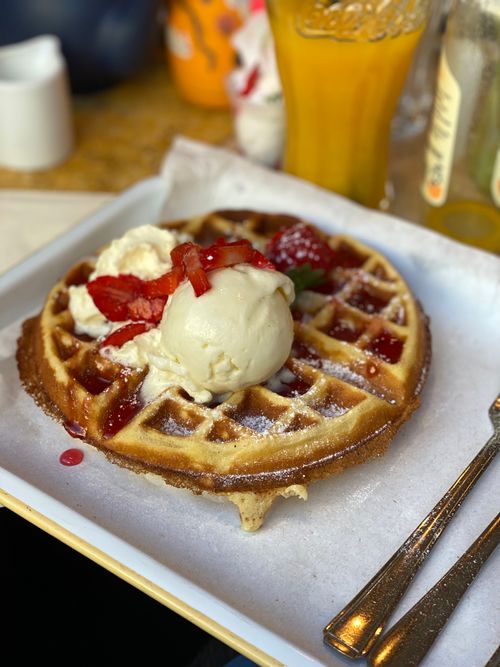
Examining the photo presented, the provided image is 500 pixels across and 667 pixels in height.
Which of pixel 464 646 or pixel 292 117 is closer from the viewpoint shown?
pixel 464 646

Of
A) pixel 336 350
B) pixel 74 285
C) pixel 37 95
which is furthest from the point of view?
→ pixel 37 95

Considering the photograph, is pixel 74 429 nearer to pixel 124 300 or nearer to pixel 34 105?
pixel 124 300

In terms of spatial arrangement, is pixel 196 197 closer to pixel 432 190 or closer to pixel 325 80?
pixel 325 80

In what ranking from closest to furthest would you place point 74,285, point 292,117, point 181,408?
1. point 181,408
2. point 74,285
3. point 292,117

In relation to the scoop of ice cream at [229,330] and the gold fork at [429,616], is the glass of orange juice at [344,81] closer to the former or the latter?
the scoop of ice cream at [229,330]

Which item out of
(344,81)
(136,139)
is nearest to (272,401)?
(344,81)

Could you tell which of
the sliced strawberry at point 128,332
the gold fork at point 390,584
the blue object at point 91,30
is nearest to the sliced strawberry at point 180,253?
the sliced strawberry at point 128,332

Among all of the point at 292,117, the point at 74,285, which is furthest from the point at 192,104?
the point at 74,285

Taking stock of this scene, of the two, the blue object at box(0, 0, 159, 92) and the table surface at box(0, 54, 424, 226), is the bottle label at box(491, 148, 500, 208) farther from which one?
the blue object at box(0, 0, 159, 92)

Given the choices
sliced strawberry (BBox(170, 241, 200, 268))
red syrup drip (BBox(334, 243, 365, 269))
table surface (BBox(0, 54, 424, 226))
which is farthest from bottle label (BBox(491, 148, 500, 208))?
sliced strawberry (BBox(170, 241, 200, 268))
